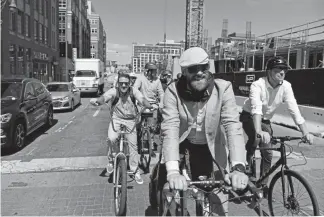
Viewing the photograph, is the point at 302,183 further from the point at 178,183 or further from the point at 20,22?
the point at 20,22

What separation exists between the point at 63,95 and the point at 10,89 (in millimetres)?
7412

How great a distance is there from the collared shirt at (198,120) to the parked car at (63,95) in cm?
1392

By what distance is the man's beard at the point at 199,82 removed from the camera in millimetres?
2328

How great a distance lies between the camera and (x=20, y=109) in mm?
7941

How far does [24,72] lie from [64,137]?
26199 mm

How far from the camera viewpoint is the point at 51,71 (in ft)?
158

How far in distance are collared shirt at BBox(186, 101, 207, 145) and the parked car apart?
45.7ft

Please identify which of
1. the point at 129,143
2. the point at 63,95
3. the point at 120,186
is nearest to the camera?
the point at 120,186

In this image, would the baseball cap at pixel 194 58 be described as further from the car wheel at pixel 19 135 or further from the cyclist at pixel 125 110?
the car wheel at pixel 19 135

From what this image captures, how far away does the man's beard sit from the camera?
7.64ft

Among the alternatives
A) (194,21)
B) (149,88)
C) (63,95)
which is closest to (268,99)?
(149,88)

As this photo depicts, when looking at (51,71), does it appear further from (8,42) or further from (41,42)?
(8,42)

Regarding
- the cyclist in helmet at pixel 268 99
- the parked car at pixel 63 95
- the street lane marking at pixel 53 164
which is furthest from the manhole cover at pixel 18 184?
the parked car at pixel 63 95

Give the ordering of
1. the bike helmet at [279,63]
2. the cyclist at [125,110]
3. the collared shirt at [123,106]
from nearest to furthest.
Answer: the bike helmet at [279,63] → the cyclist at [125,110] → the collared shirt at [123,106]
